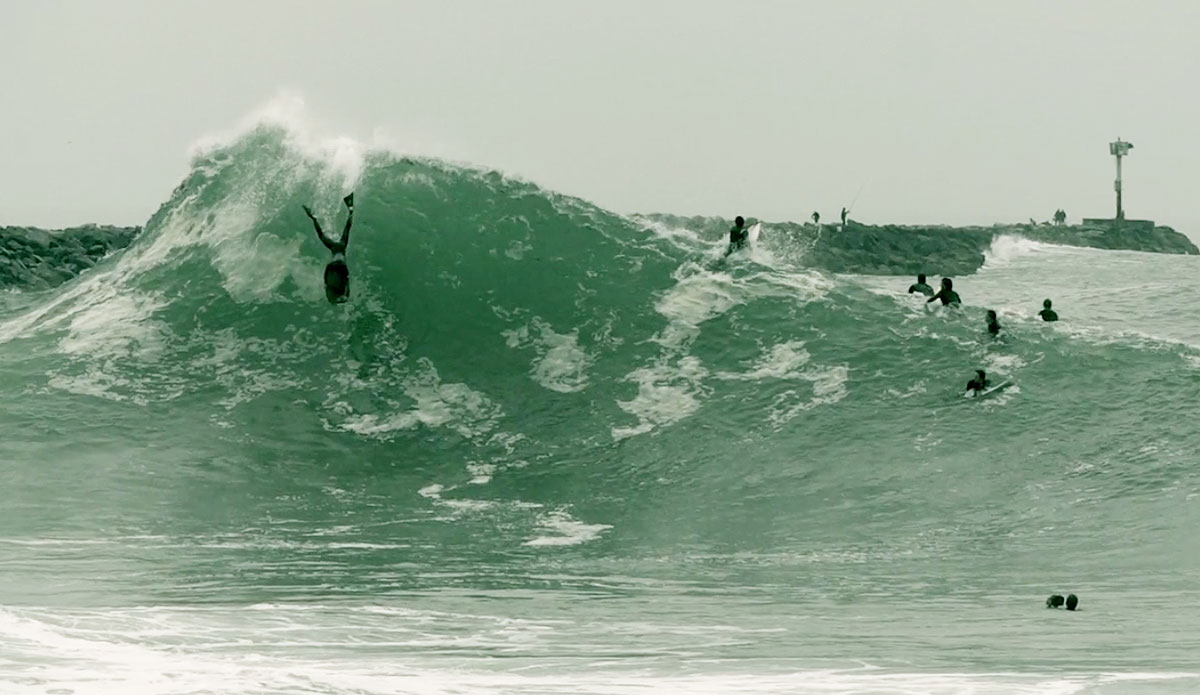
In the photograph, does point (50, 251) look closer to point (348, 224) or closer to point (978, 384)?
point (348, 224)

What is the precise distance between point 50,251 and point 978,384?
3805cm

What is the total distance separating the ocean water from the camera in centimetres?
1196

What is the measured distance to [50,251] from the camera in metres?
51.4

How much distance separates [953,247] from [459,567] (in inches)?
1991

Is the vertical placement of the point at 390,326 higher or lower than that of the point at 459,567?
higher

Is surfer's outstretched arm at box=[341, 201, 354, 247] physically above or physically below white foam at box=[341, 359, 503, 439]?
above

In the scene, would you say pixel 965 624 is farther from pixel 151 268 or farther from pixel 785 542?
pixel 151 268

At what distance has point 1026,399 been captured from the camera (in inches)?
778

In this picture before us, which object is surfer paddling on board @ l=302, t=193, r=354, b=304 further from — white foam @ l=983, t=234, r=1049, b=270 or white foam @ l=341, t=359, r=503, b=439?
white foam @ l=983, t=234, r=1049, b=270

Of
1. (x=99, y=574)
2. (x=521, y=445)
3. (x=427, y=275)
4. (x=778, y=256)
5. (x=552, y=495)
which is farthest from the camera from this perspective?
(x=778, y=256)

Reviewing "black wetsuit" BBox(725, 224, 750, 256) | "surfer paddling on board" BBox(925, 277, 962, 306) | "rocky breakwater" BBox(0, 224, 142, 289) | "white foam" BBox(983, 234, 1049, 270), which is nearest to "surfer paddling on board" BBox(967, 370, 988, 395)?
"surfer paddling on board" BBox(925, 277, 962, 306)

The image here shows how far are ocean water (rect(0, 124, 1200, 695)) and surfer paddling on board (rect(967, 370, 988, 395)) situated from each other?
208mm

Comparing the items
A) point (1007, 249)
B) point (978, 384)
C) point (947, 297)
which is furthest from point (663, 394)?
point (1007, 249)

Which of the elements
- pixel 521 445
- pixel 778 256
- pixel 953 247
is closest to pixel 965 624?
pixel 521 445
